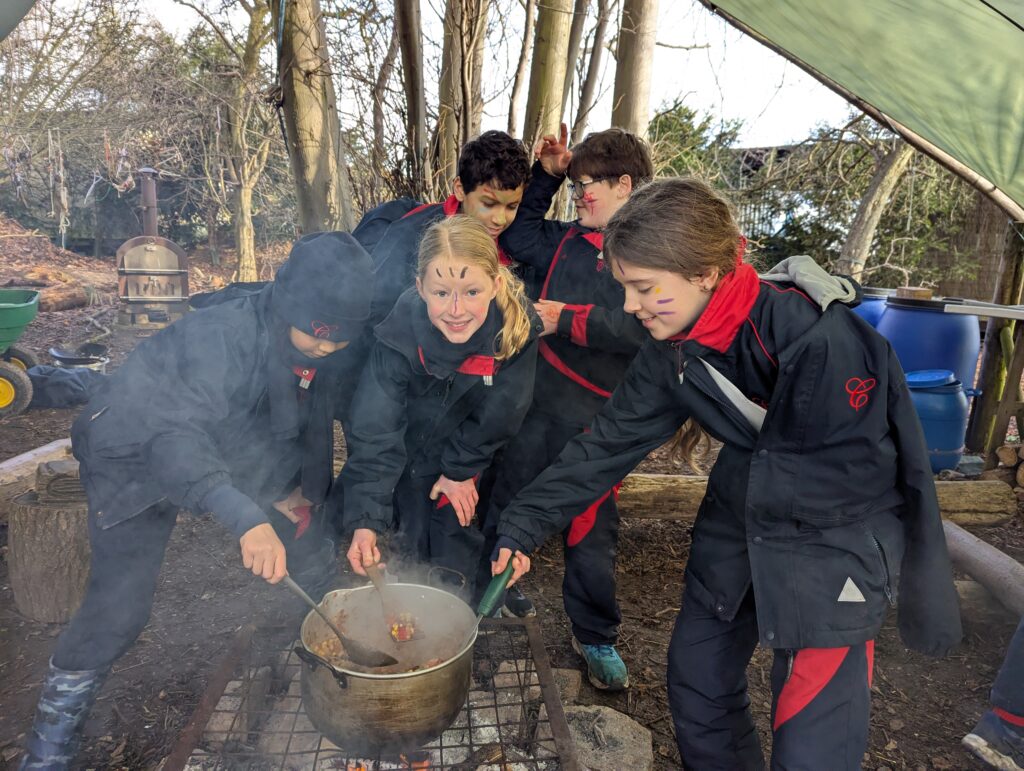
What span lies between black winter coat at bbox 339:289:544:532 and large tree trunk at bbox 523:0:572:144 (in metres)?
3.15

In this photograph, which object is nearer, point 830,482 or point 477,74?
point 830,482

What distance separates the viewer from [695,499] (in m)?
4.50

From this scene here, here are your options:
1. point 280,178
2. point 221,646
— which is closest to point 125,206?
point 280,178

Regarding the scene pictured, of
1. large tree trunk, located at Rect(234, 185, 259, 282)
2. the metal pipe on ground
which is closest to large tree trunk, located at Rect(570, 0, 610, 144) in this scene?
the metal pipe on ground

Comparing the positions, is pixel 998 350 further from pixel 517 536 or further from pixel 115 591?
pixel 115 591

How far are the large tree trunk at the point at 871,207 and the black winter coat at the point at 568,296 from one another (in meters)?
10.5

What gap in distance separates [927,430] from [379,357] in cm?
455

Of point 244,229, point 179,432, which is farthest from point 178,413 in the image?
point 244,229

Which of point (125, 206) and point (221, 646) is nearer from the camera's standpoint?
point (221, 646)

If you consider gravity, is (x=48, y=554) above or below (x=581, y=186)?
below

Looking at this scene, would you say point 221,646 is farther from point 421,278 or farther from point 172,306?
point 172,306

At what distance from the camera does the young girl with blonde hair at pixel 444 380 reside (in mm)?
2553

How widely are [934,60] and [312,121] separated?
386cm

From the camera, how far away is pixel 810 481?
6.23ft
